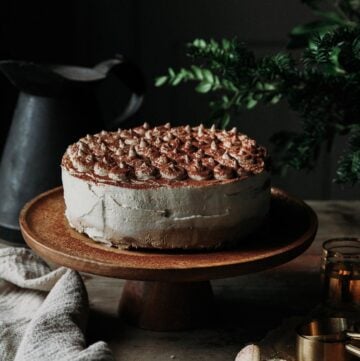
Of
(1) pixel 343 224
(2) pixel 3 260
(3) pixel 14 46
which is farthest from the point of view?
(3) pixel 14 46

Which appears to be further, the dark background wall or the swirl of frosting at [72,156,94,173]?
the dark background wall

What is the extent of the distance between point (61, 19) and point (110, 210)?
4.45 ft

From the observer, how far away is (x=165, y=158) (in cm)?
128

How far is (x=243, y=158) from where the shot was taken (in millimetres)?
1300

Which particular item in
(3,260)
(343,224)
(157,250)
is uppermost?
(157,250)

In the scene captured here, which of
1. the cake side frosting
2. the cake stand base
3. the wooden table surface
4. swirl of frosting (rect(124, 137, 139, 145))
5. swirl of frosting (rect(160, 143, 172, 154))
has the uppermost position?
swirl of frosting (rect(160, 143, 172, 154))

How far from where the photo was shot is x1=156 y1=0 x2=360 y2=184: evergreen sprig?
1.42 meters

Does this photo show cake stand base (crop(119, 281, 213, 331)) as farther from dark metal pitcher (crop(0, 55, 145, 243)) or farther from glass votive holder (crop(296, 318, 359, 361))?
dark metal pitcher (crop(0, 55, 145, 243))

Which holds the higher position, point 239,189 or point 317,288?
point 239,189

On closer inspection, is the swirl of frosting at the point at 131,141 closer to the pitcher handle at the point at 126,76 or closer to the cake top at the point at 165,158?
the cake top at the point at 165,158

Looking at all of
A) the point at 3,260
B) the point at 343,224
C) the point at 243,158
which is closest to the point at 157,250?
the point at 243,158

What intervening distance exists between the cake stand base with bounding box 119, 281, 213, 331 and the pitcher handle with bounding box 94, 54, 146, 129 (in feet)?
1.62

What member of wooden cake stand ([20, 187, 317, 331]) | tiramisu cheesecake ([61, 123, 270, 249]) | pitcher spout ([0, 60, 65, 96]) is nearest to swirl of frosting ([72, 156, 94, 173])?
tiramisu cheesecake ([61, 123, 270, 249])

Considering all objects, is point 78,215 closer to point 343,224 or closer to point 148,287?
point 148,287
